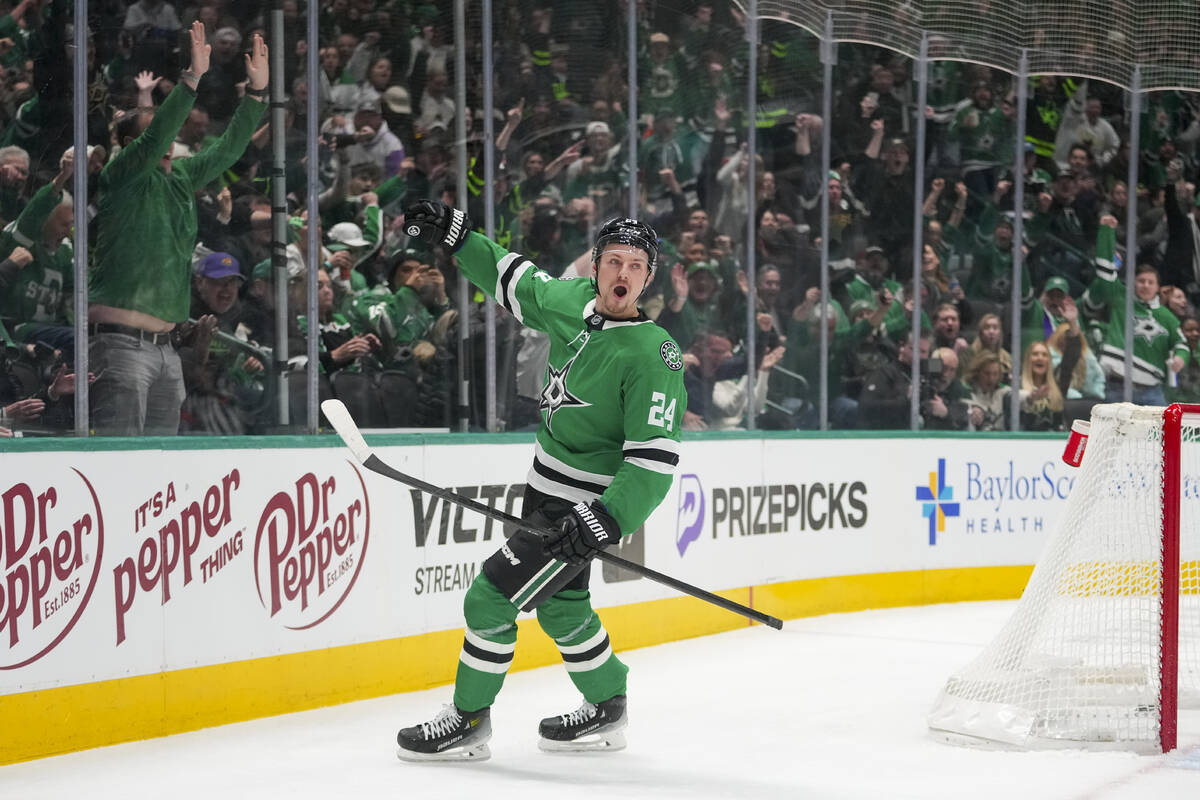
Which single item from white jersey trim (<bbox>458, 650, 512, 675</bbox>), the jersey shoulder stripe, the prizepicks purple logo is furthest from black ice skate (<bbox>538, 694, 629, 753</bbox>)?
the prizepicks purple logo

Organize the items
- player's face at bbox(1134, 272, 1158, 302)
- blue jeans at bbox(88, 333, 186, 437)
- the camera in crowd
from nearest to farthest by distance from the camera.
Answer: blue jeans at bbox(88, 333, 186, 437) → the camera in crowd → player's face at bbox(1134, 272, 1158, 302)

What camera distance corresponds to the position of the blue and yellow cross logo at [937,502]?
743 centimetres

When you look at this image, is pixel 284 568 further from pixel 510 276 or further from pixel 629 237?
pixel 629 237

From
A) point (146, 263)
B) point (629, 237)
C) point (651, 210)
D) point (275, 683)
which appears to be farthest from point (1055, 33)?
point (275, 683)

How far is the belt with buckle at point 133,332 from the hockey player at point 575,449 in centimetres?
105

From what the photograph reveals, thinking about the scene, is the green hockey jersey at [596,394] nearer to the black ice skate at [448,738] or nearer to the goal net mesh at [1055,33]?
the black ice skate at [448,738]

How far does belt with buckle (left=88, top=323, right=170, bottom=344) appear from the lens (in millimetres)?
4109

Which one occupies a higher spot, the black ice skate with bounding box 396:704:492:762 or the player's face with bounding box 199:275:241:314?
the player's face with bounding box 199:275:241:314

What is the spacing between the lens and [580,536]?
3.38 m

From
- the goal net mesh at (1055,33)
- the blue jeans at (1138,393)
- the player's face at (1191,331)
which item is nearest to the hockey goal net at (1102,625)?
the goal net mesh at (1055,33)

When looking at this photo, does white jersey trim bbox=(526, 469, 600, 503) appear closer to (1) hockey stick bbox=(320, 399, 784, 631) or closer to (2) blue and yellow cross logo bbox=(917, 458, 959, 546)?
(1) hockey stick bbox=(320, 399, 784, 631)

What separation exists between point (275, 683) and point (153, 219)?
1.43 m

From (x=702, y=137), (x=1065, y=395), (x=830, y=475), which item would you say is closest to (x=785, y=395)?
(x=830, y=475)

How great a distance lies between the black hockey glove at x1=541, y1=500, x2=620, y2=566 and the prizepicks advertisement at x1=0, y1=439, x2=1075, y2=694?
3.98ft
